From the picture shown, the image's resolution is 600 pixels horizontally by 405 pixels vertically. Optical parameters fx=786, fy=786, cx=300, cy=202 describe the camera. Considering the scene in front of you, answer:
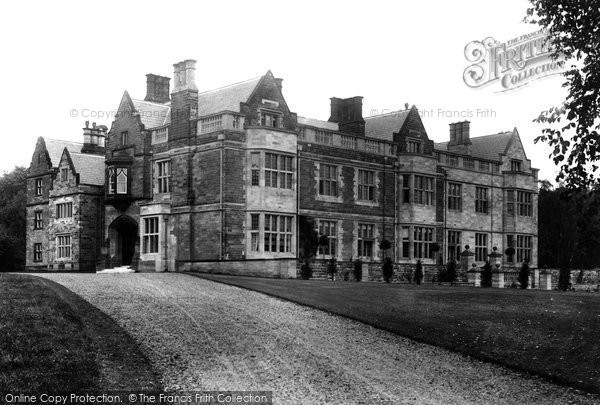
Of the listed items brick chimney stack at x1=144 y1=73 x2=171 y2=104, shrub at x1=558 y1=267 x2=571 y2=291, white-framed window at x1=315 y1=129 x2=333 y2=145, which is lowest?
shrub at x1=558 y1=267 x2=571 y2=291

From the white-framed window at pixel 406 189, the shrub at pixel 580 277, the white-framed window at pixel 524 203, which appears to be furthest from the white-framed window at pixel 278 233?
the shrub at pixel 580 277

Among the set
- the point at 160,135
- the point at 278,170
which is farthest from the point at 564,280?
the point at 160,135

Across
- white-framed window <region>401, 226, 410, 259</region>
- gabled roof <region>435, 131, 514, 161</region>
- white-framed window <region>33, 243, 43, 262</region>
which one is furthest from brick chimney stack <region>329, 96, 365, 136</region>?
white-framed window <region>33, 243, 43, 262</region>

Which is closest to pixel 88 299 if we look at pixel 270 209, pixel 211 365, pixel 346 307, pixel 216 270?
pixel 346 307

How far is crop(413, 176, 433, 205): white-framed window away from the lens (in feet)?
149

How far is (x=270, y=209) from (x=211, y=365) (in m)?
24.7

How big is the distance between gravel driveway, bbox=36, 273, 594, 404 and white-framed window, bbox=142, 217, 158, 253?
18708mm

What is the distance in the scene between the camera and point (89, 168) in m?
50.2

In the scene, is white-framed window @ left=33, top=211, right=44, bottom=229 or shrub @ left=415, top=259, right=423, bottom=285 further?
white-framed window @ left=33, top=211, right=44, bottom=229

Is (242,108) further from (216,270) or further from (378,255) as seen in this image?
(378,255)

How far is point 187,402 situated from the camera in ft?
36.2

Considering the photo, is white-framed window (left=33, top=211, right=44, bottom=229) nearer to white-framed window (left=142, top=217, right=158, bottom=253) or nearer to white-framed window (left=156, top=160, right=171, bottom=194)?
white-framed window (left=156, top=160, right=171, bottom=194)

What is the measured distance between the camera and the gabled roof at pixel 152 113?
43.8 m

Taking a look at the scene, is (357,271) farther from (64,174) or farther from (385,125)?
(64,174)
